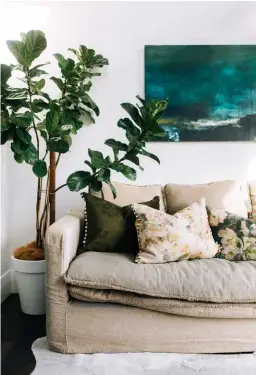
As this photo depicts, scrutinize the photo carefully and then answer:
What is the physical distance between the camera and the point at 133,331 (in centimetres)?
198

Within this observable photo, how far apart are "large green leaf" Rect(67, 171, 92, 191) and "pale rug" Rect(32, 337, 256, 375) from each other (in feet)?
3.27

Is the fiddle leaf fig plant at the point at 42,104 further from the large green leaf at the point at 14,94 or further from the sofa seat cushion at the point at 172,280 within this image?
the sofa seat cushion at the point at 172,280

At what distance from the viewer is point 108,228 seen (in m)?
2.33

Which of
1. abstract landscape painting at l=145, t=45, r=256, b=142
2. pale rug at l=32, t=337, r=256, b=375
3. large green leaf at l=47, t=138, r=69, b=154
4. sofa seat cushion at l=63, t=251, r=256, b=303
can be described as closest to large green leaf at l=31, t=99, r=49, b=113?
large green leaf at l=47, t=138, r=69, b=154

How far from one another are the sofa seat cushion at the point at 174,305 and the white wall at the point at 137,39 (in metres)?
1.28

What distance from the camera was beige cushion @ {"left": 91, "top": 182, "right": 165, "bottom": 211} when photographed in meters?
2.66

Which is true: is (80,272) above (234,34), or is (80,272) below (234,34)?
below

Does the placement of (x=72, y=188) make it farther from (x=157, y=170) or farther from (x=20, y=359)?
(x=20, y=359)

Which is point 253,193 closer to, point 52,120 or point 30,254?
point 52,120

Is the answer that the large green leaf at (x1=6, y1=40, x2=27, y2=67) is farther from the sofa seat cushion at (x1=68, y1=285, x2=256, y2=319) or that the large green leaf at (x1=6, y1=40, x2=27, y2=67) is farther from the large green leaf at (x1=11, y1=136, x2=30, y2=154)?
the sofa seat cushion at (x1=68, y1=285, x2=256, y2=319)

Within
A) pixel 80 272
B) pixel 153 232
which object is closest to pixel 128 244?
pixel 153 232

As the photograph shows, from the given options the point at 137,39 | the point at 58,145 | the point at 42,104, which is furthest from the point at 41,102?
the point at 137,39

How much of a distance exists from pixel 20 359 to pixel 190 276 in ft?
3.22

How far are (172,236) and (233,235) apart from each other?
0.44 metres
